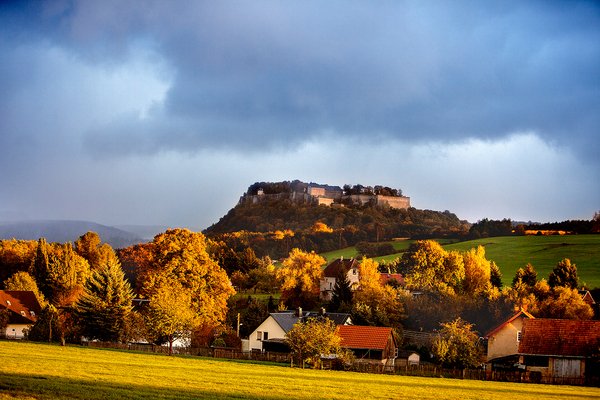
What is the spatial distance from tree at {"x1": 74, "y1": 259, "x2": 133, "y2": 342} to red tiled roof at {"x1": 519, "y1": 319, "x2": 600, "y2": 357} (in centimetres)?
3096

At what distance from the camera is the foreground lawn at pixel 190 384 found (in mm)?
16550

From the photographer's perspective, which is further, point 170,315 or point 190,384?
point 170,315

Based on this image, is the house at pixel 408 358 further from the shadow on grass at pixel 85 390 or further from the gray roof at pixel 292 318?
the shadow on grass at pixel 85 390

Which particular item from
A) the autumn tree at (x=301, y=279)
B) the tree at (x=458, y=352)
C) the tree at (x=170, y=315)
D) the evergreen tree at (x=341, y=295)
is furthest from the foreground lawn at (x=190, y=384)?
the autumn tree at (x=301, y=279)

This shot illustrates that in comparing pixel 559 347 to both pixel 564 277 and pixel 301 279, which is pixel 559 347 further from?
pixel 301 279

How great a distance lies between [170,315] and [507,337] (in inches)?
1129

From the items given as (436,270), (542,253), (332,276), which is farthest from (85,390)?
(542,253)

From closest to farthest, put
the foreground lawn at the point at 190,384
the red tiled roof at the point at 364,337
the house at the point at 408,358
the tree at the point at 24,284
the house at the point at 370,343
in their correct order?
the foreground lawn at the point at 190,384 → the house at the point at 370,343 → the red tiled roof at the point at 364,337 → the house at the point at 408,358 → the tree at the point at 24,284

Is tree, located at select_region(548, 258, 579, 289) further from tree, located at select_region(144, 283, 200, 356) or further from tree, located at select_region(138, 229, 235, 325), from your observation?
tree, located at select_region(144, 283, 200, 356)

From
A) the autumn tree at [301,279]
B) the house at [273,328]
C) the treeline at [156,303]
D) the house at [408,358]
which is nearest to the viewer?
the treeline at [156,303]

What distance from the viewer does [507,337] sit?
4284 centimetres

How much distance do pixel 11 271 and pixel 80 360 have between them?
159 ft

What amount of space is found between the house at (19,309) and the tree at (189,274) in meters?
16.2

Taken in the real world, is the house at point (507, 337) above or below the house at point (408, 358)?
above
